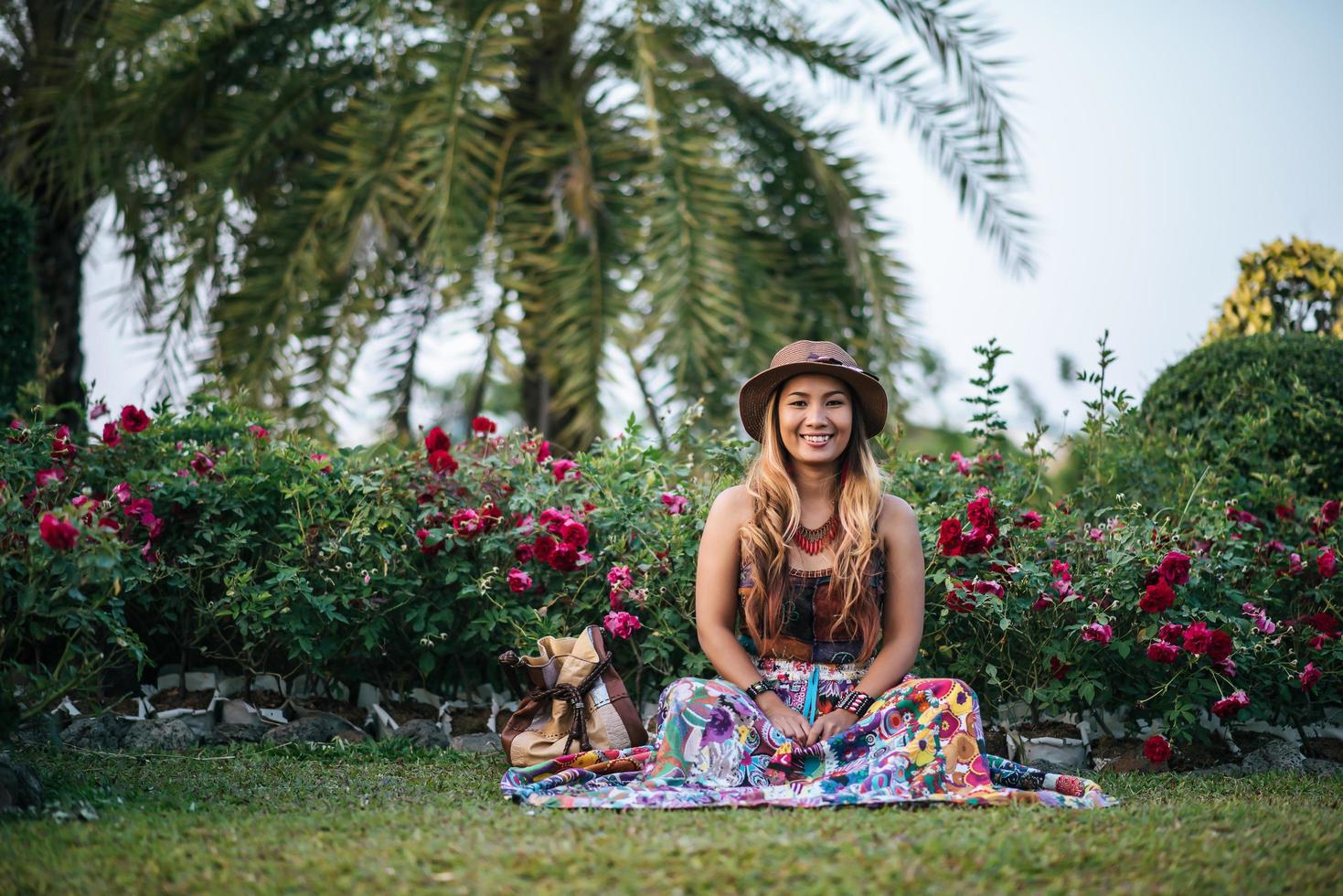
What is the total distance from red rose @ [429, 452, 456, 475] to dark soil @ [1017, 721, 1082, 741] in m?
1.99

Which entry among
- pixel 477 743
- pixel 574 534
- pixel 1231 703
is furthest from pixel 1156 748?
pixel 477 743

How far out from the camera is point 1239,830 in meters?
2.49

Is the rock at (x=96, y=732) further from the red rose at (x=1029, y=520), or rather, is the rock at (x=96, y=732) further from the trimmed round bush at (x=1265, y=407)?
the trimmed round bush at (x=1265, y=407)

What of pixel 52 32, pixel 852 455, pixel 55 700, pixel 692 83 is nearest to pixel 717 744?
pixel 852 455

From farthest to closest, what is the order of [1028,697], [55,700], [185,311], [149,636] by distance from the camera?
[185,311], [149,636], [1028,697], [55,700]

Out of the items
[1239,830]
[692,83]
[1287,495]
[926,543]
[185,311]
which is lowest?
[1239,830]

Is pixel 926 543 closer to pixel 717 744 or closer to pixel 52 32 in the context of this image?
pixel 717 744

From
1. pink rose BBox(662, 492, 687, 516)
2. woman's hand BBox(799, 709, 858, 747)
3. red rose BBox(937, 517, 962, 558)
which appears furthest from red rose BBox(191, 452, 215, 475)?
red rose BBox(937, 517, 962, 558)

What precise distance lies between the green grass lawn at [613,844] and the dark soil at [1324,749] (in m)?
0.72

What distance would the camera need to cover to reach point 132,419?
370cm

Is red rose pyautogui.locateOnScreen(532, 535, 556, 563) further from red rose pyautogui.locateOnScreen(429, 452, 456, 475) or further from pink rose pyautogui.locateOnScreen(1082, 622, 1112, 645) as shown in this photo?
pink rose pyautogui.locateOnScreen(1082, 622, 1112, 645)

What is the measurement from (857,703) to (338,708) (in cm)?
185

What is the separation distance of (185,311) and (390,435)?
4.49ft

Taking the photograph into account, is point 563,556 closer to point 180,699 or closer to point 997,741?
point 180,699
